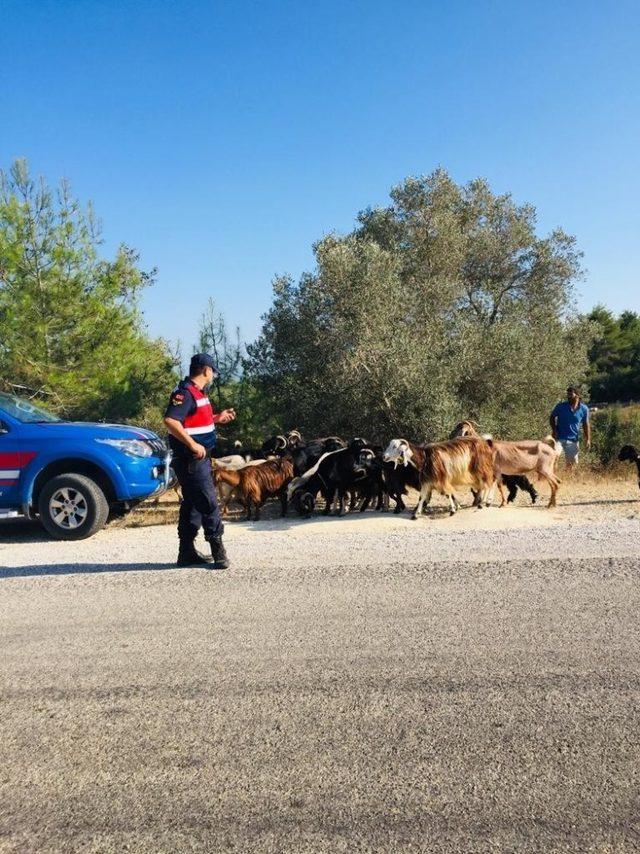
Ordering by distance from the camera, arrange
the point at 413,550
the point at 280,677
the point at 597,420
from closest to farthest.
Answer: the point at 280,677
the point at 413,550
the point at 597,420

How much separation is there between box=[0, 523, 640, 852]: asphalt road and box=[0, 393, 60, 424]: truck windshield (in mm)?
4303

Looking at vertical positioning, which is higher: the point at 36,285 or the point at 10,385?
the point at 36,285

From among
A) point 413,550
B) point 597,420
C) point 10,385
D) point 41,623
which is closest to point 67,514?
point 41,623

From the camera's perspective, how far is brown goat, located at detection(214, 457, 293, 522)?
11.1m

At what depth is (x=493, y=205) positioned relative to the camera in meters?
24.4

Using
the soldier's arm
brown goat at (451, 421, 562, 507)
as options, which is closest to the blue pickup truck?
the soldier's arm

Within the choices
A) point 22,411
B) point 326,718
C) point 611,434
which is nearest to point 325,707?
point 326,718

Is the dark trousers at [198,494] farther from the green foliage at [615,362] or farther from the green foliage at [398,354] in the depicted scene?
the green foliage at [615,362]

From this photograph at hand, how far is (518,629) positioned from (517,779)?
195 centimetres

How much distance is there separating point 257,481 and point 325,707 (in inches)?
293

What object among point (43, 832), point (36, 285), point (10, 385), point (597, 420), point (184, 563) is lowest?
point (43, 832)

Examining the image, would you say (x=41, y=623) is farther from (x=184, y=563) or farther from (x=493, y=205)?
(x=493, y=205)

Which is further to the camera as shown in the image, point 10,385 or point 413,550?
point 10,385

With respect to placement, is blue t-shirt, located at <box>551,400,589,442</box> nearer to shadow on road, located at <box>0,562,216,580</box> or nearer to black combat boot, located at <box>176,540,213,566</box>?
black combat boot, located at <box>176,540,213,566</box>
